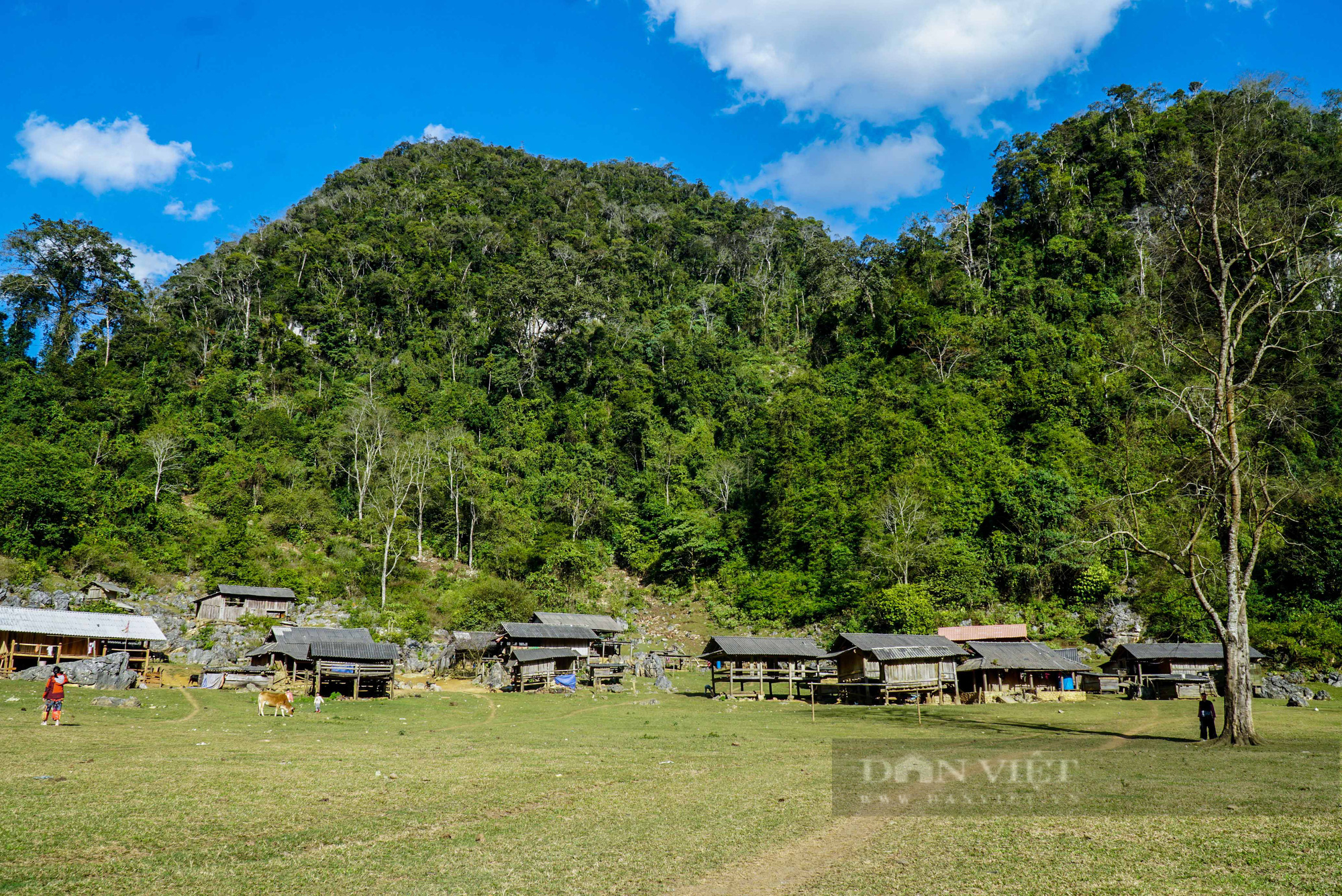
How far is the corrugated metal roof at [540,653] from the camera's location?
46438 millimetres

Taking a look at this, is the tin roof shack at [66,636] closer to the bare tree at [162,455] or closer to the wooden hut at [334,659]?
the wooden hut at [334,659]

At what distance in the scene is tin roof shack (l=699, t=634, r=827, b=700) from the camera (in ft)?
140

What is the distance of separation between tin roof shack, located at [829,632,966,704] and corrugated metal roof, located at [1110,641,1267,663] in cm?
1242

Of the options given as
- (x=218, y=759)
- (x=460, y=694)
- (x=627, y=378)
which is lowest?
(x=460, y=694)

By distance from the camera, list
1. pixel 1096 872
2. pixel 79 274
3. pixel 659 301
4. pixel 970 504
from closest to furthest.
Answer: pixel 1096 872, pixel 970 504, pixel 79 274, pixel 659 301

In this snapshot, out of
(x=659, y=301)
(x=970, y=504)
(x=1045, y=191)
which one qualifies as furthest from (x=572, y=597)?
(x=1045, y=191)

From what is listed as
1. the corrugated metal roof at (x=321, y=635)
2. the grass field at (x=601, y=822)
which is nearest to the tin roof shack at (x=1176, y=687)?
the grass field at (x=601, y=822)

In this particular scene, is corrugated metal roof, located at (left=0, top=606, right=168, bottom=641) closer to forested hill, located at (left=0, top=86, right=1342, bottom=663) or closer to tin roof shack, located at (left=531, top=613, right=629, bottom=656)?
forested hill, located at (left=0, top=86, right=1342, bottom=663)

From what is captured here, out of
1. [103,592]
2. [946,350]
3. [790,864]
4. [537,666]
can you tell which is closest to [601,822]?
[790,864]

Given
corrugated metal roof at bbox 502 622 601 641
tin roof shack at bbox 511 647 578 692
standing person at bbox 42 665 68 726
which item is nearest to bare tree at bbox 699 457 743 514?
corrugated metal roof at bbox 502 622 601 641

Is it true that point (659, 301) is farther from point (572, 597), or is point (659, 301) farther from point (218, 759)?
point (218, 759)

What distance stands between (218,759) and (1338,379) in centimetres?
7961

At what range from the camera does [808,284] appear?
112 metres

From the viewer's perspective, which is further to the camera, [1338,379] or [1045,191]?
[1045,191]
